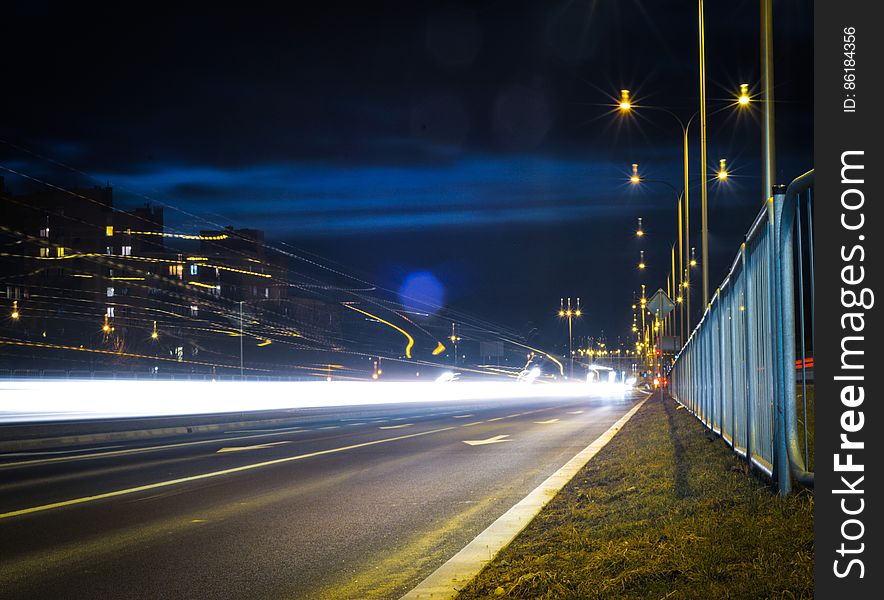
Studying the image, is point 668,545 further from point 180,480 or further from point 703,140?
point 703,140

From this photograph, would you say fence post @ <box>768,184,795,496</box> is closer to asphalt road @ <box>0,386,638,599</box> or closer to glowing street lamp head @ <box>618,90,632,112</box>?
asphalt road @ <box>0,386,638,599</box>

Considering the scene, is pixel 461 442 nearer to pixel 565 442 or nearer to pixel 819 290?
pixel 565 442

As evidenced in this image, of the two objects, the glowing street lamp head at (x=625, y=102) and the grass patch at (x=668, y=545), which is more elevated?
the glowing street lamp head at (x=625, y=102)

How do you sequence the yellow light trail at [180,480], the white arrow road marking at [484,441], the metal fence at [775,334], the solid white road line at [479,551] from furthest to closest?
1. the white arrow road marking at [484,441]
2. the yellow light trail at [180,480]
3. the metal fence at [775,334]
4. the solid white road line at [479,551]

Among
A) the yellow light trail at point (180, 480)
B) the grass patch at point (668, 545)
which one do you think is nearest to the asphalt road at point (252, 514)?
the yellow light trail at point (180, 480)

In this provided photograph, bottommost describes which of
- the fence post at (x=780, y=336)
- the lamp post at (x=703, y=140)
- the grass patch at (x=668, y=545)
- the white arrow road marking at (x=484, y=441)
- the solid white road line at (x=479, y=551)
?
the white arrow road marking at (x=484, y=441)

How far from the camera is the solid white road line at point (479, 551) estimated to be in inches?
243

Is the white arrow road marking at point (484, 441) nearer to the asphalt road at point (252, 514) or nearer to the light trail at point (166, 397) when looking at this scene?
the asphalt road at point (252, 514)

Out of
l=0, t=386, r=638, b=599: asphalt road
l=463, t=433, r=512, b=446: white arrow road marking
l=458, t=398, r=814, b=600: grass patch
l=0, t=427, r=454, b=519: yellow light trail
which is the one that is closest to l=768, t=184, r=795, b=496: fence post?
l=458, t=398, r=814, b=600: grass patch

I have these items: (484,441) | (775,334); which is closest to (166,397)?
(484,441)

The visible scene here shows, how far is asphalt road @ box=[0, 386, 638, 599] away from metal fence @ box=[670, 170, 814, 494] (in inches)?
114

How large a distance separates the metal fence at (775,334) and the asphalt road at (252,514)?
2904 mm

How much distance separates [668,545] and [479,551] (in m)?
1.88

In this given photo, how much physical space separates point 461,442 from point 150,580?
535 inches
